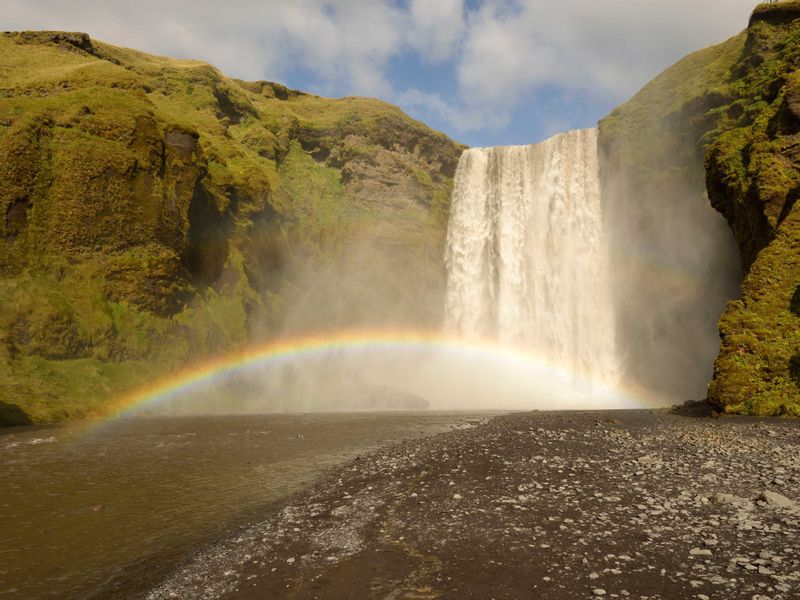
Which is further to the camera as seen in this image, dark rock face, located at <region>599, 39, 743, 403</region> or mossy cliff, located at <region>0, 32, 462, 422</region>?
dark rock face, located at <region>599, 39, 743, 403</region>

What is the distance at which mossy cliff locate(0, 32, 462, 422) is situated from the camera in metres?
36.3

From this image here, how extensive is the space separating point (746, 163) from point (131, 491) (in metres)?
35.6

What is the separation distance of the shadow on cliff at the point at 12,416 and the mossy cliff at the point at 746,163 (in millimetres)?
36778

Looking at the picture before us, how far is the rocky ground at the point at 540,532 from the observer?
6.32 m

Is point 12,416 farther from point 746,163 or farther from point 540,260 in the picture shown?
point 540,260

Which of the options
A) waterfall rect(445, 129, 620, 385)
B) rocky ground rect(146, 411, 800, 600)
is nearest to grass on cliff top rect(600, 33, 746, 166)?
waterfall rect(445, 129, 620, 385)

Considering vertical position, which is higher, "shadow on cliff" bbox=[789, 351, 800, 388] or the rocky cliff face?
the rocky cliff face

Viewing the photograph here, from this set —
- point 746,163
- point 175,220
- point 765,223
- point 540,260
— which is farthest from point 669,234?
point 175,220

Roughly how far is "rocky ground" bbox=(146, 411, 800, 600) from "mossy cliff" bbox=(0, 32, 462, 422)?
27.6m

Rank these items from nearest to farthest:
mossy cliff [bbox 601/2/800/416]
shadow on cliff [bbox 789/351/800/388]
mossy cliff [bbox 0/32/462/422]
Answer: shadow on cliff [bbox 789/351/800/388] < mossy cliff [bbox 601/2/800/416] < mossy cliff [bbox 0/32/462/422]

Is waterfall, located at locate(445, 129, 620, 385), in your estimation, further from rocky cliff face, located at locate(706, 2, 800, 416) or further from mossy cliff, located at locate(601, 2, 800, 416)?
rocky cliff face, located at locate(706, 2, 800, 416)

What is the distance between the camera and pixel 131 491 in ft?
44.2

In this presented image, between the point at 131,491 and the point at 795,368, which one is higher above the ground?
the point at 795,368

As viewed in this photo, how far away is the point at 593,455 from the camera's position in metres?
13.7
